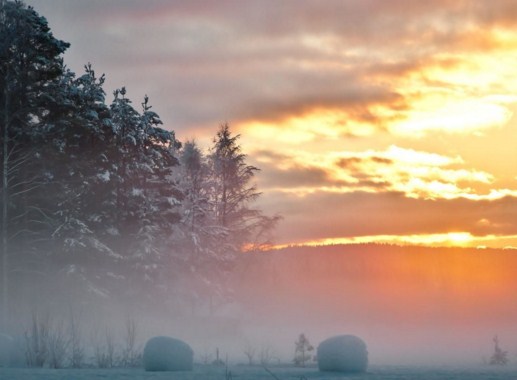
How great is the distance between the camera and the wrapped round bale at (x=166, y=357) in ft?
63.5

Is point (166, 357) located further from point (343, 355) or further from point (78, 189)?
point (78, 189)

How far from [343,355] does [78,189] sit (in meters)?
20.3

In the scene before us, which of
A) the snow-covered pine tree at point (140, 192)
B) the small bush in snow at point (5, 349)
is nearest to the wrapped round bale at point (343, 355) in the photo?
the small bush in snow at point (5, 349)

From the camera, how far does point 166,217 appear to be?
45.0 m

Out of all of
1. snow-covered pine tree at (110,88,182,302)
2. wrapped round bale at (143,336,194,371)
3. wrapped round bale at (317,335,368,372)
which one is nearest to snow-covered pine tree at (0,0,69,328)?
snow-covered pine tree at (110,88,182,302)

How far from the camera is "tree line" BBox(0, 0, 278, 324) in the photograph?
111 feet

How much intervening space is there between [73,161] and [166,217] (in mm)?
10193

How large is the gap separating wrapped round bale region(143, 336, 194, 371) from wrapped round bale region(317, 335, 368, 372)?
3191 millimetres

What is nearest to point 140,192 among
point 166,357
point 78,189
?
point 78,189

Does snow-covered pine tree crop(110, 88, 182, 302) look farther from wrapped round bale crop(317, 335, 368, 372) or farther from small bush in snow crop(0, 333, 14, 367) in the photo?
wrapped round bale crop(317, 335, 368, 372)

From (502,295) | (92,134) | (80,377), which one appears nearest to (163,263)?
(92,134)

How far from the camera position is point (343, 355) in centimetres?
1978

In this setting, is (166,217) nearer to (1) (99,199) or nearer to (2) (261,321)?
(1) (99,199)

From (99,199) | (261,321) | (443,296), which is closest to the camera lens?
(99,199)
